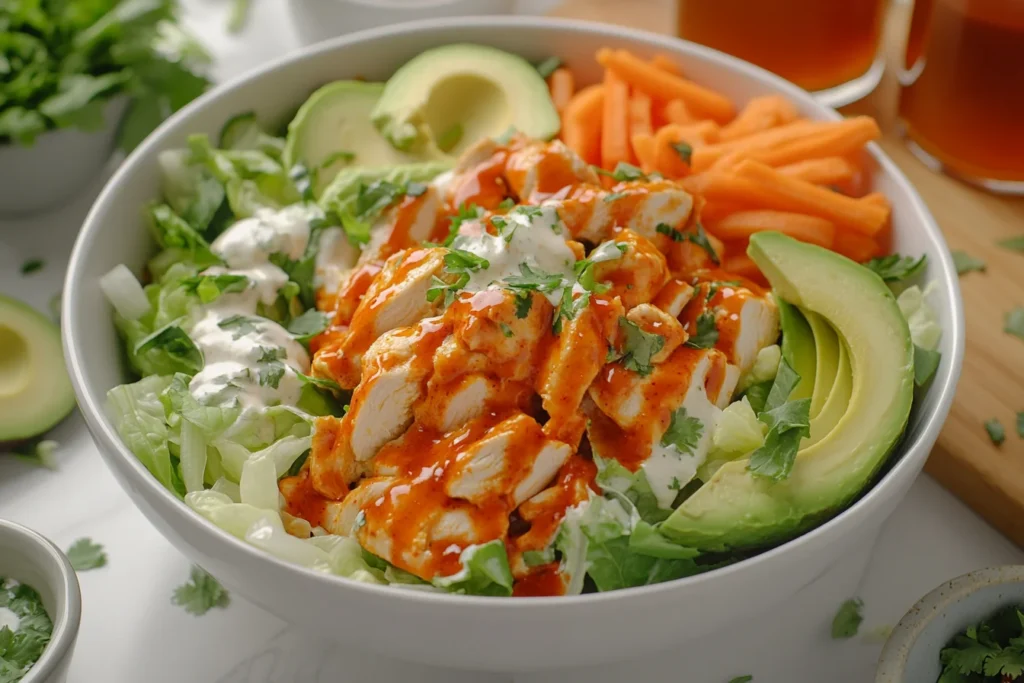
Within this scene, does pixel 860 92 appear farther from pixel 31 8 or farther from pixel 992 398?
pixel 31 8

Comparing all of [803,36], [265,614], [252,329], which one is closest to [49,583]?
[265,614]

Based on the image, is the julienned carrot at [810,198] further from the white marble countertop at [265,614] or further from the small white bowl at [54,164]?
the small white bowl at [54,164]

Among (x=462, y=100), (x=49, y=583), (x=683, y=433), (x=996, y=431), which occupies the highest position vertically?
(x=462, y=100)

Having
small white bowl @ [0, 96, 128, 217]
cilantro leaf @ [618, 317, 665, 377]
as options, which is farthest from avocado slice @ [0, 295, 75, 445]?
cilantro leaf @ [618, 317, 665, 377]

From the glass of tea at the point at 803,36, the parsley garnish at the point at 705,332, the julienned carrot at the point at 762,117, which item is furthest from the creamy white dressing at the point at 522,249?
the glass of tea at the point at 803,36

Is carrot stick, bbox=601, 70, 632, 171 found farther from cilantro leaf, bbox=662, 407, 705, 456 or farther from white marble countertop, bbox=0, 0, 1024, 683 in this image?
white marble countertop, bbox=0, 0, 1024, 683

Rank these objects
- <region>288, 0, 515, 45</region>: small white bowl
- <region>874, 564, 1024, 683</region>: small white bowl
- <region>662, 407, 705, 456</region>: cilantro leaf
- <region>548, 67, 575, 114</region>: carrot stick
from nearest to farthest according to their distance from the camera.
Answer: <region>874, 564, 1024, 683</region>: small white bowl < <region>662, 407, 705, 456</region>: cilantro leaf < <region>548, 67, 575, 114</region>: carrot stick < <region>288, 0, 515, 45</region>: small white bowl

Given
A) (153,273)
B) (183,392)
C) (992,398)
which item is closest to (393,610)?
(183,392)

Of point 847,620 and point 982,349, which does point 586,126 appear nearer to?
point 982,349
